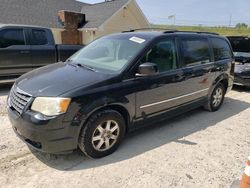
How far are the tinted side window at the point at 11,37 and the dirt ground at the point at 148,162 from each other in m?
3.19

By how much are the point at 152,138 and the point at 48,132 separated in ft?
6.22

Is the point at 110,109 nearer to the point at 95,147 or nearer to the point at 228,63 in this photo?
the point at 95,147

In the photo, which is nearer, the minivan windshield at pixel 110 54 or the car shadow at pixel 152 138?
the car shadow at pixel 152 138

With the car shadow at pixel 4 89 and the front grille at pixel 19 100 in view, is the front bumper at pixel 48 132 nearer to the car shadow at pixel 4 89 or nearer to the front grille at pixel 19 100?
the front grille at pixel 19 100

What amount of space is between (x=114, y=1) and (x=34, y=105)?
18.4 meters

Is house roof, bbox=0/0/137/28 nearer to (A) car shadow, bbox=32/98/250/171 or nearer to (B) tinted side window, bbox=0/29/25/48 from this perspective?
(B) tinted side window, bbox=0/29/25/48

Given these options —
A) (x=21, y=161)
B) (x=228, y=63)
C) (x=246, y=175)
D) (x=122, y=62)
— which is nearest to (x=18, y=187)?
(x=21, y=161)

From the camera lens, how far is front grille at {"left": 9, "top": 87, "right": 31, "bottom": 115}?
10.2 feet

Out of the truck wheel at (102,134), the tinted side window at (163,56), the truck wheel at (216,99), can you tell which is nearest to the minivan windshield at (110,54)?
the tinted side window at (163,56)

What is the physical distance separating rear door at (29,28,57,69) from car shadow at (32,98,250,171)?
4537 millimetres

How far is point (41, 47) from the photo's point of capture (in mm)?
7527

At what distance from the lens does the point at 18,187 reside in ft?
9.14

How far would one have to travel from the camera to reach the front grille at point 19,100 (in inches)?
122

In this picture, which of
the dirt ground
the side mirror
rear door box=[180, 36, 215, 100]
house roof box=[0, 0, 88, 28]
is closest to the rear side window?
rear door box=[180, 36, 215, 100]
